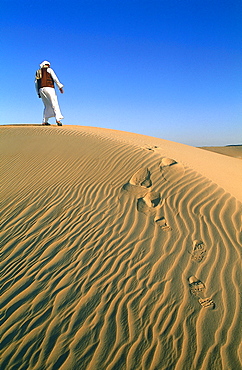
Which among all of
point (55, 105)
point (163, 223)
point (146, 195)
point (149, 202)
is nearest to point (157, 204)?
point (149, 202)

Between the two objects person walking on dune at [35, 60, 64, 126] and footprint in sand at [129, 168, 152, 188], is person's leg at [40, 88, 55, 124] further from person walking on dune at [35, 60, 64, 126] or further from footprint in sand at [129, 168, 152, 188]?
footprint in sand at [129, 168, 152, 188]

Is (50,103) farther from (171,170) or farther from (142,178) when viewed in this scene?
(171,170)

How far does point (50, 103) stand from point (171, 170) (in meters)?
7.60

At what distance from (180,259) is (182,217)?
93 cm

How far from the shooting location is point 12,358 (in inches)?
92.9

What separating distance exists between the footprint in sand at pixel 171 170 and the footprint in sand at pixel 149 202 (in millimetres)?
646

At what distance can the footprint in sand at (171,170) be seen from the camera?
5036 millimetres

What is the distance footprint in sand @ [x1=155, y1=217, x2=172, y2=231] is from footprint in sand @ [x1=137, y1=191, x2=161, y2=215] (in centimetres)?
23

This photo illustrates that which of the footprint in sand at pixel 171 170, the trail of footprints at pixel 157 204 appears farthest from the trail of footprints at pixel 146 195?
the footprint in sand at pixel 171 170

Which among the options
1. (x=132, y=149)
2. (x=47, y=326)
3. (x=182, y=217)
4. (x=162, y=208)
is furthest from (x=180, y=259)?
(x=132, y=149)

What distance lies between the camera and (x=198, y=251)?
3264 mm

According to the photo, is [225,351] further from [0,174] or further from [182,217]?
[0,174]

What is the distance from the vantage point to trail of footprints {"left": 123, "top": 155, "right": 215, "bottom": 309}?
8.96 feet

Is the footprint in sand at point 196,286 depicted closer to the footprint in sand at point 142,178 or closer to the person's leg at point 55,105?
the footprint in sand at point 142,178
